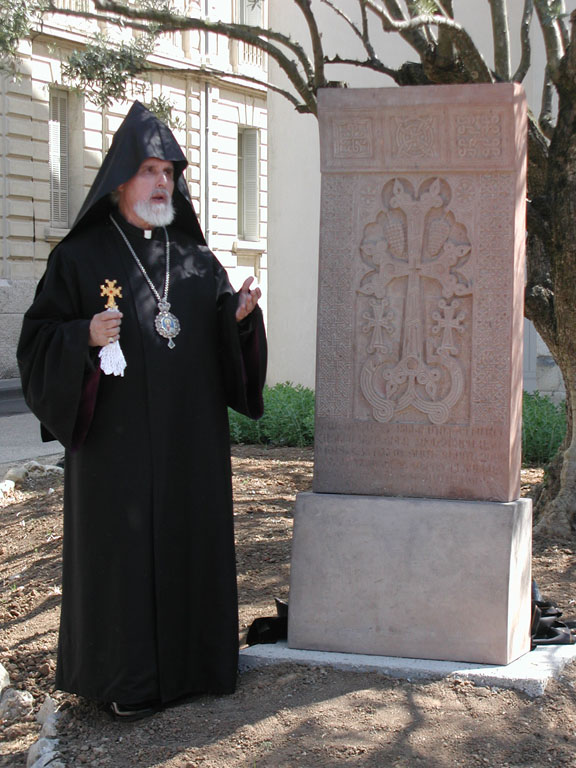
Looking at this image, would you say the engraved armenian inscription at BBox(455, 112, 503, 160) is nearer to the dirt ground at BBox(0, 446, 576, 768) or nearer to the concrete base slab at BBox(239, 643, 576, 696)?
the dirt ground at BBox(0, 446, 576, 768)

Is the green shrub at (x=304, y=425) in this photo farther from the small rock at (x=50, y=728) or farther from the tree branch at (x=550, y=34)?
the small rock at (x=50, y=728)

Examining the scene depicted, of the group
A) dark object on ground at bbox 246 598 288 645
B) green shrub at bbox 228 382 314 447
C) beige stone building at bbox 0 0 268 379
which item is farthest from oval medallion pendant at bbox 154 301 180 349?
beige stone building at bbox 0 0 268 379

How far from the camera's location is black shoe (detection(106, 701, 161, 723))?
3.70m

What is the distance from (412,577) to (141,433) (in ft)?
3.76

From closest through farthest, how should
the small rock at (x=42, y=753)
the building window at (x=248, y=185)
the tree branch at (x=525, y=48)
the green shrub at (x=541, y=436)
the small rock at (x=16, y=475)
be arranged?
the small rock at (x=42, y=753), the tree branch at (x=525, y=48), the small rock at (x=16, y=475), the green shrub at (x=541, y=436), the building window at (x=248, y=185)

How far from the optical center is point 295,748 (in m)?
3.37

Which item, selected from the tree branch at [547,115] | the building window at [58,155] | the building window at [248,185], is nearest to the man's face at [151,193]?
the tree branch at [547,115]

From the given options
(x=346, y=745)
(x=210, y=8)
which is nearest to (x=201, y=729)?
(x=346, y=745)

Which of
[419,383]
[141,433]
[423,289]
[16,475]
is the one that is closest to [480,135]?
[423,289]

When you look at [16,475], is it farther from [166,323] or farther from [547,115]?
[166,323]

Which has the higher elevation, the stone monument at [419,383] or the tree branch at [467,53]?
the tree branch at [467,53]

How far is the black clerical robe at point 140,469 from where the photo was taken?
3.70 meters

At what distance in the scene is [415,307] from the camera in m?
3.91

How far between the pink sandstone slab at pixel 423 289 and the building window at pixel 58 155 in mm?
16732
